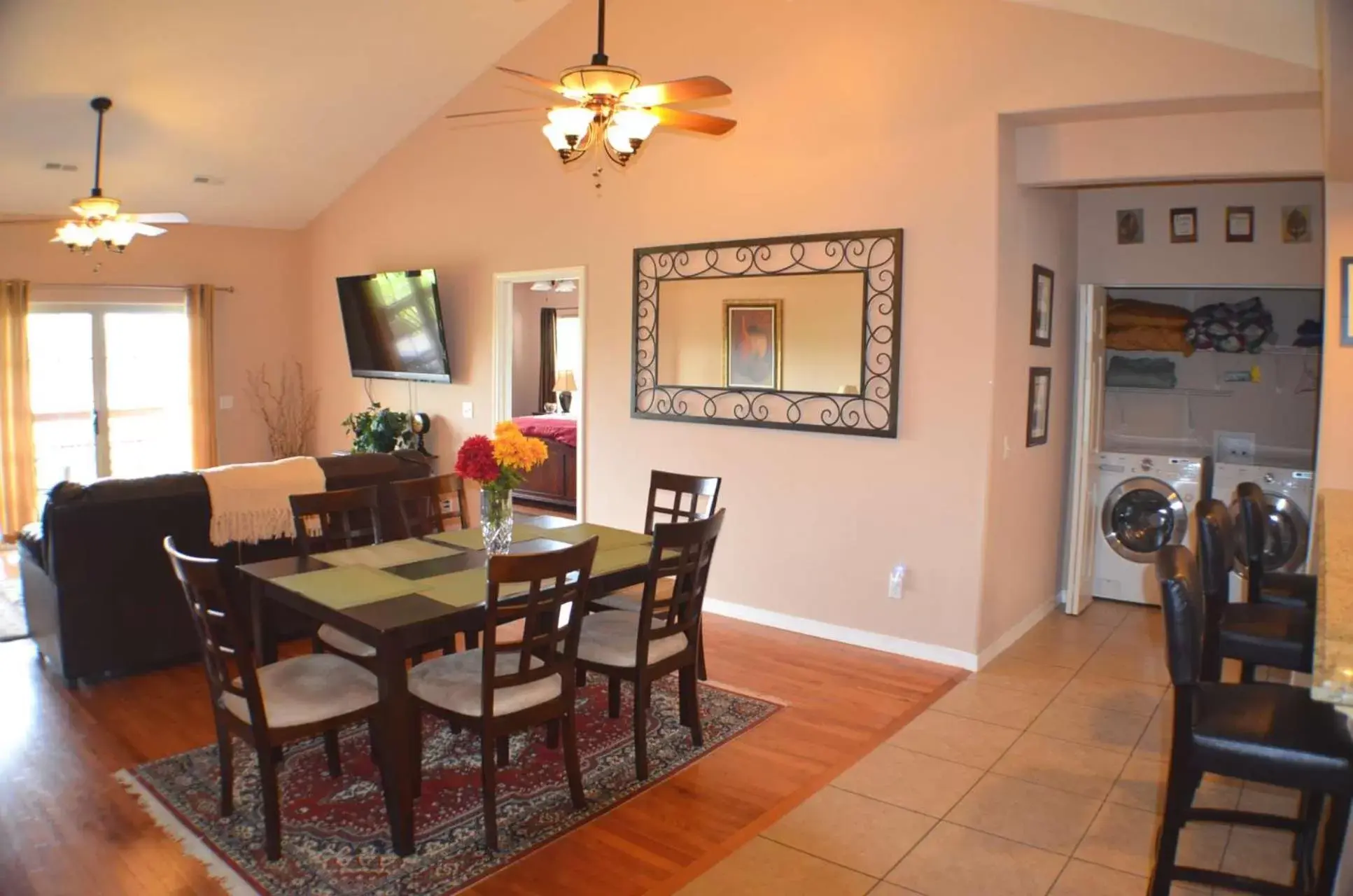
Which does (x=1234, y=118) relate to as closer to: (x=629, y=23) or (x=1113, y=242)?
(x=1113, y=242)

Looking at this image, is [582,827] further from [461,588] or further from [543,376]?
[543,376]

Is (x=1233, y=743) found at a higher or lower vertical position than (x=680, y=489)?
lower

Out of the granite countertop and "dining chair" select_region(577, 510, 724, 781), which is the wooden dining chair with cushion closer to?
"dining chair" select_region(577, 510, 724, 781)

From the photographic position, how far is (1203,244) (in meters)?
5.52

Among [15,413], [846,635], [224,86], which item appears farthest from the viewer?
[15,413]

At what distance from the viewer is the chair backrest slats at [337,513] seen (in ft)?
12.2

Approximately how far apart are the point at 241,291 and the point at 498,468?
236 inches

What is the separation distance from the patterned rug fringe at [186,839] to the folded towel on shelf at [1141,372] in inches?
221

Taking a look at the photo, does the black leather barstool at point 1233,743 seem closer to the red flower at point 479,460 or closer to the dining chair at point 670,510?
the dining chair at point 670,510

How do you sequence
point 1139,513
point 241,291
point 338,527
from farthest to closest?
point 241,291 → point 1139,513 → point 338,527

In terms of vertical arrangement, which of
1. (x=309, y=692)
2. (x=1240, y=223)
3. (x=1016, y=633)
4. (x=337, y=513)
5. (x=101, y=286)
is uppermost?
(x=1240, y=223)

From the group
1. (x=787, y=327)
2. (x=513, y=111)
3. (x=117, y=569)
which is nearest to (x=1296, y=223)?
(x=787, y=327)

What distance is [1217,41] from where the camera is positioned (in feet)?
12.6

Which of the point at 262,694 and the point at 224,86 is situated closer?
the point at 262,694
